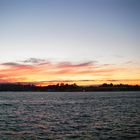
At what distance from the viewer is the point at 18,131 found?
36.1m

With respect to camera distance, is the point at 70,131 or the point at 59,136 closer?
the point at 59,136

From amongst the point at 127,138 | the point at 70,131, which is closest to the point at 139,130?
the point at 127,138

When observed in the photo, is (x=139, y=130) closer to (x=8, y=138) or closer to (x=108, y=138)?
(x=108, y=138)

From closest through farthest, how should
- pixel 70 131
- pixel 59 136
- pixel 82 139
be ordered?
pixel 82 139, pixel 59 136, pixel 70 131

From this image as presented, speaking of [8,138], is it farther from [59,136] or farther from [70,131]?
[70,131]

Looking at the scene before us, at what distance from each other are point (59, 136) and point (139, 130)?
10945 millimetres

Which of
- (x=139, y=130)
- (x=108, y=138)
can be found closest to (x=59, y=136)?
(x=108, y=138)

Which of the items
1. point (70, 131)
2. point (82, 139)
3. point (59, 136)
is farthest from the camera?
point (70, 131)

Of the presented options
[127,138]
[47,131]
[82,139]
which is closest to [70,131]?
[47,131]

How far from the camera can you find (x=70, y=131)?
35.7 meters

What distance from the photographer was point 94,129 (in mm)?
37375

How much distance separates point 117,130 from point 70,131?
6.29m

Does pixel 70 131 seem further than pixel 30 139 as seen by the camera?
Yes

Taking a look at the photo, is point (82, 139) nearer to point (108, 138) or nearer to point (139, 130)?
point (108, 138)
